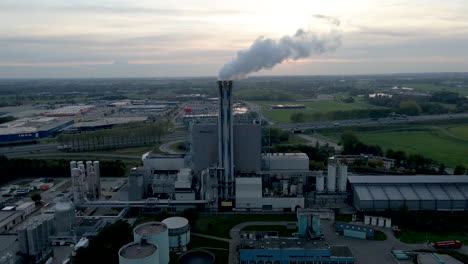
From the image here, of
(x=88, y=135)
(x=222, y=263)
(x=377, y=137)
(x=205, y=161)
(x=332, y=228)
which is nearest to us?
(x=222, y=263)

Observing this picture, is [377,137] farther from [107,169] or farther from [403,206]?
[107,169]

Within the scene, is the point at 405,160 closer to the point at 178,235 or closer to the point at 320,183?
the point at 320,183

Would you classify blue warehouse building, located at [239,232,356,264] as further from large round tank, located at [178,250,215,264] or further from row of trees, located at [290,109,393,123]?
row of trees, located at [290,109,393,123]

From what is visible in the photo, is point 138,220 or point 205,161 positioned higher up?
point 205,161

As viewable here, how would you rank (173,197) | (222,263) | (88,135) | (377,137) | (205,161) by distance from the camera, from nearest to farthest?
(222,263) → (173,197) → (205,161) → (88,135) → (377,137)

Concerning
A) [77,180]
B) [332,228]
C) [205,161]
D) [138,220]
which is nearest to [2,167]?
[77,180]

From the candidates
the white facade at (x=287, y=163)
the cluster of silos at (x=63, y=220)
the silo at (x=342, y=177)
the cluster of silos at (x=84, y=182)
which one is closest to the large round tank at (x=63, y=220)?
the cluster of silos at (x=63, y=220)

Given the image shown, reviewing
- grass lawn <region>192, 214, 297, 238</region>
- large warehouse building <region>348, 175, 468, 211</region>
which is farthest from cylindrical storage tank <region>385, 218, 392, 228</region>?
grass lawn <region>192, 214, 297, 238</region>
